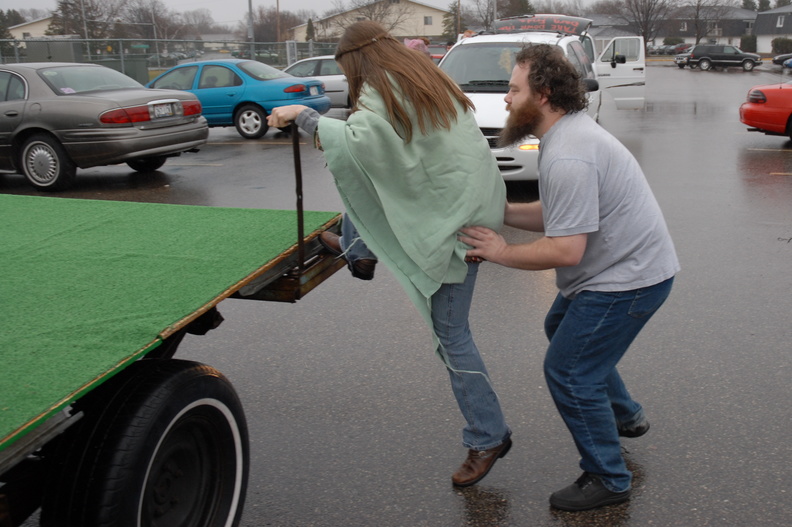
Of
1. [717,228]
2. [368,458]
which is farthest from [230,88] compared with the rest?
[368,458]

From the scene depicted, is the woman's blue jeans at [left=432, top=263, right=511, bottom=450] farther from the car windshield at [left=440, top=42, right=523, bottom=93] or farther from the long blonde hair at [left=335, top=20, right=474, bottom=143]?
the car windshield at [left=440, top=42, right=523, bottom=93]

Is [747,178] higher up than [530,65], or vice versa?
[530,65]

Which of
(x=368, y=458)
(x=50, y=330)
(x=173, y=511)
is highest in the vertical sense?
(x=50, y=330)

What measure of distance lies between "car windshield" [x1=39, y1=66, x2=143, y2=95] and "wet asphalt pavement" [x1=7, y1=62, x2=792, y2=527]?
5976 mm

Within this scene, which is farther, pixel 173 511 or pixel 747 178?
pixel 747 178

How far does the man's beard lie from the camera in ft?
8.89

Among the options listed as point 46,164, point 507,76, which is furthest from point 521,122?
point 46,164

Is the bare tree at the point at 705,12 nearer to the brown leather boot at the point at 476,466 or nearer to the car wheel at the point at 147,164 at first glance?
the car wheel at the point at 147,164

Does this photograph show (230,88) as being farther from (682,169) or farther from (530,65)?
(530,65)

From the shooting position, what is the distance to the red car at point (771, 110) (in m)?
12.1

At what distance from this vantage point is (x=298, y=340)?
470 cm

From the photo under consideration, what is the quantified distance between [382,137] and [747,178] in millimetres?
8381

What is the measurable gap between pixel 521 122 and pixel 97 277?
1.67 meters

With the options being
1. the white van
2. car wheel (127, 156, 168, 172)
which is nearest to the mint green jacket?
the white van
